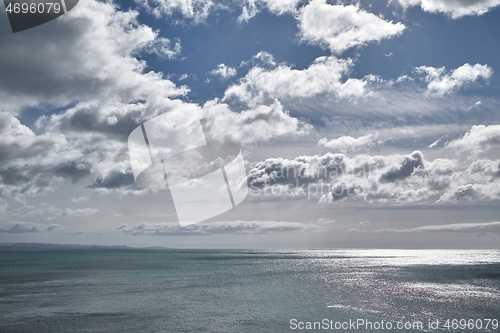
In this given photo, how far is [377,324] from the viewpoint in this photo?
2688cm

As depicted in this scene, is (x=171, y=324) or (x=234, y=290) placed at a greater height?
(x=171, y=324)

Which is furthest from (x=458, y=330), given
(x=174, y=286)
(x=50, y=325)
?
(x=174, y=286)

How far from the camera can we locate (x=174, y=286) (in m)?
49.0

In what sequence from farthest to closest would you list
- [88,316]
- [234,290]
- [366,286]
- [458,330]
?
[366,286] < [234,290] < [88,316] < [458,330]

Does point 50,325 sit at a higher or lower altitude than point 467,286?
higher

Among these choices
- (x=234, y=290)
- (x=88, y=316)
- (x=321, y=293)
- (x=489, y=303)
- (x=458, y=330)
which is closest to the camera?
(x=458, y=330)

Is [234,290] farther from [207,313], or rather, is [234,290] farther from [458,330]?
[458,330]

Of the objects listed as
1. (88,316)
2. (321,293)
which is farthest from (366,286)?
(88,316)

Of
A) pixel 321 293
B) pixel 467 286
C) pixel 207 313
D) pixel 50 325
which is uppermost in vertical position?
pixel 50 325

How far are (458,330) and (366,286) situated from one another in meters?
23.3

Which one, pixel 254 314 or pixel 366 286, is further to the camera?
pixel 366 286

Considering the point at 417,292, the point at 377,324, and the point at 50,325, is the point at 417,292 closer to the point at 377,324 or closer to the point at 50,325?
the point at 377,324

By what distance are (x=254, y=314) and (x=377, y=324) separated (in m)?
9.14

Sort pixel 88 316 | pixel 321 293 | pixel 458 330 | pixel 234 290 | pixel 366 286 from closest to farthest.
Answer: pixel 458 330 → pixel 88 316 → pixel 321 293 → pixel 234 290 → pixel 366 286
